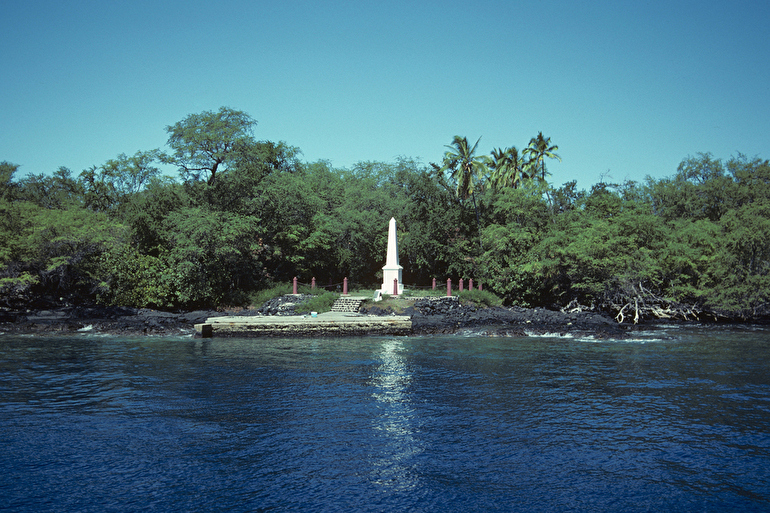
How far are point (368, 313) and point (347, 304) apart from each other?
220cm

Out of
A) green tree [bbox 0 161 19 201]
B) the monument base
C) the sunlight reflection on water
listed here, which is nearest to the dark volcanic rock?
the monument base

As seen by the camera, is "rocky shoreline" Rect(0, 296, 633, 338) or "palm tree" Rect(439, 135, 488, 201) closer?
"rocky shoreline" Rect(0, 296, 633, 338)

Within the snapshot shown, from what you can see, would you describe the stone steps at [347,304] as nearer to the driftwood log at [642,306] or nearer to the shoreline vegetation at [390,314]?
the shoreline vegetation at [390,314]

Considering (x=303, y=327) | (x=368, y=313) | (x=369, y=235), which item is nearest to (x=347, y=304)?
(x=368, y=313)

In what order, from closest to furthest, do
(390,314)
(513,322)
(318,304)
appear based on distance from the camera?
(513,322) → (390,314) → (318,304)

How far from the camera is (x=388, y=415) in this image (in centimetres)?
1515

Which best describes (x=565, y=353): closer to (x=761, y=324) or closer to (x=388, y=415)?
(x=388, y=415)

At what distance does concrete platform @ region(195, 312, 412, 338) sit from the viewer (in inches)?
1292

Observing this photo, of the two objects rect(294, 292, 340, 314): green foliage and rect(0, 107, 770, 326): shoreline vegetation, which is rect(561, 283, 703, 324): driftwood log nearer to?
rect(0, 107, 770, 326): shoreline vegetation

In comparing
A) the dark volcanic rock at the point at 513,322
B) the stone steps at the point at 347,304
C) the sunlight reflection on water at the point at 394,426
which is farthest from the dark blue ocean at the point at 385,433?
the stone steps at the point at 347,304

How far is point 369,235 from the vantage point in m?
54.7

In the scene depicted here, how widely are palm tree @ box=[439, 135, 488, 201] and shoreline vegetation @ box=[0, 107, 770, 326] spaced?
0.52ft

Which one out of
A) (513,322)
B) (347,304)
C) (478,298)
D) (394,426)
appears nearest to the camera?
(394,426)

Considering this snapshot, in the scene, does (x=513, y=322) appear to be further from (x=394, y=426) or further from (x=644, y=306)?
(x=394, y=426)
